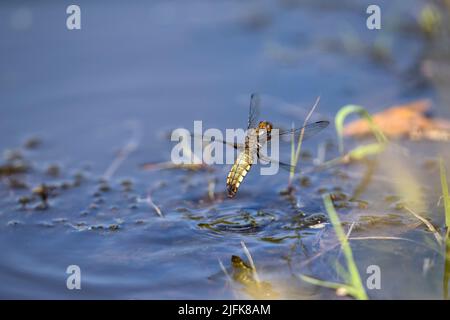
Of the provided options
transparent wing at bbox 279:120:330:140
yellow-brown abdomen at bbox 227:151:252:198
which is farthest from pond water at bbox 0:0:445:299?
transparent wing at bbox 279:120:330:140

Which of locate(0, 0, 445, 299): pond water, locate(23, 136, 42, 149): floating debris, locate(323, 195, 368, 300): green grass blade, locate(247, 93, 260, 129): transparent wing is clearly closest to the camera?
locate(323, 195, 368, 300): green grass blade

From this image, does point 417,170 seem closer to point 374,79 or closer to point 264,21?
point 374,79

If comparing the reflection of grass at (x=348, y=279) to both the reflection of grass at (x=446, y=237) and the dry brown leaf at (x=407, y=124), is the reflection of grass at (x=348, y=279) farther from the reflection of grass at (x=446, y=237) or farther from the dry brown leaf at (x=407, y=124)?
the dry brown leaf at (x=407, y=124)

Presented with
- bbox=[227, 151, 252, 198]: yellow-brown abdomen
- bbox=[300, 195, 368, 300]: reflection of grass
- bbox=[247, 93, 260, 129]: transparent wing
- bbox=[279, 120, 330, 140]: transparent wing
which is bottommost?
bbox=[300, 195, 368, 300]: reflection of grass

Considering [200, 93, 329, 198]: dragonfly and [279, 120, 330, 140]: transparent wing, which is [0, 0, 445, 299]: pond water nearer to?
[200, 93, 329, 198]: dragonfly

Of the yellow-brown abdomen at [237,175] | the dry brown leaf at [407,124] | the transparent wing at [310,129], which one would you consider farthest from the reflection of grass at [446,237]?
the dry brown leaf at [407,124]

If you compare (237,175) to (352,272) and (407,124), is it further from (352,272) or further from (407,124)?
(407,124)
